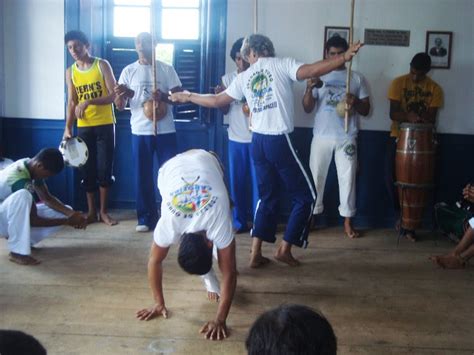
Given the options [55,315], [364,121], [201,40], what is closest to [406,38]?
[364,121]

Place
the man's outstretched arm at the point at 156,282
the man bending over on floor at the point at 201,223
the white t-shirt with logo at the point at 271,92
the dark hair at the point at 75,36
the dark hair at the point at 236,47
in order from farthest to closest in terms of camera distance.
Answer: the dark hair at the point at 236,47 < the dark hair at the point at 75,36 < the white t-shirt with logo at the point at 271,92 < the man's outstretched arm at the point at 156,282 < the man bending over on floor at the point at 201,223

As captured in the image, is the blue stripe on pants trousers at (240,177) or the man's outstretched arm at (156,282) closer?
the man's outstretched arm at (156,282)

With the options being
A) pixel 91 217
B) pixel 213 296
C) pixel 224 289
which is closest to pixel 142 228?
pixel 91 217

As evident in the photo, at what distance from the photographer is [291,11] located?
15.5ft

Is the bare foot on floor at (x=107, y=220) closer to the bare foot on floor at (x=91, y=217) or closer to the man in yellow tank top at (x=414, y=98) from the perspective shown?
the bare foot on floor at (x=91, y=217)

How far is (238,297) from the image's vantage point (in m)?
3.24

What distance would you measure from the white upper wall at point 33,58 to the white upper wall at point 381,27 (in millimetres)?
1492

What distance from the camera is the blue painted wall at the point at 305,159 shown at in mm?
4820

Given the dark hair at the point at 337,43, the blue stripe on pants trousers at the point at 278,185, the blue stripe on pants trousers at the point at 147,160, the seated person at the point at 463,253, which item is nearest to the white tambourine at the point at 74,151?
the blue stripe on pants trousers at the point at 147,160

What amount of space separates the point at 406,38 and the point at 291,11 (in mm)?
979

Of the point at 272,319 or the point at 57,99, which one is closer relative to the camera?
the point at 272,319

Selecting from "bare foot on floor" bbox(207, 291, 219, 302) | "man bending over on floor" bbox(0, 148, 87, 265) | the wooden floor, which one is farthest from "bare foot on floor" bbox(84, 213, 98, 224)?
"bare foot on floor" bbox(207, 291, 219, 302)

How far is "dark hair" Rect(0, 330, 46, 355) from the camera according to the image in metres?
1.13

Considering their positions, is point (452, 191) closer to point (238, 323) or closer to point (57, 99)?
point (238, 323)
